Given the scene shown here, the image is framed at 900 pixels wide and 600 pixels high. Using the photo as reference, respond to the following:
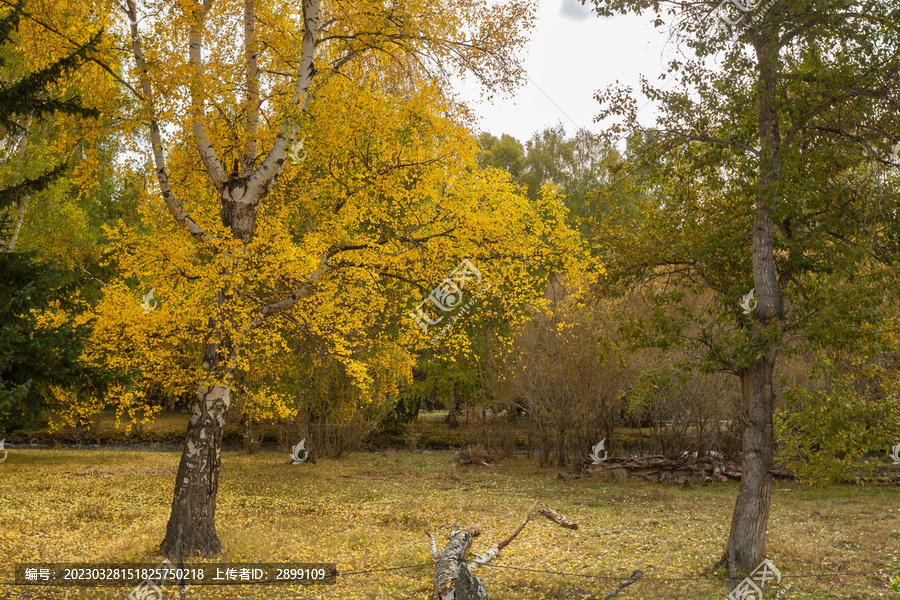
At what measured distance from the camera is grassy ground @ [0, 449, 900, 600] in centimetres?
810

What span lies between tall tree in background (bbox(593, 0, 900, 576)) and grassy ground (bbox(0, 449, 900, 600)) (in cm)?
162

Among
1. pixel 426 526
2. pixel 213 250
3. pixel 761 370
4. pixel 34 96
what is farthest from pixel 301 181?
pixel 761 370

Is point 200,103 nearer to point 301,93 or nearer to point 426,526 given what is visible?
point 301,93

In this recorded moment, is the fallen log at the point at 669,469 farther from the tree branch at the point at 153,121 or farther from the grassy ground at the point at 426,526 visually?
the tree branch at the point at 153,121

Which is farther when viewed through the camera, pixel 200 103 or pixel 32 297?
pixel 200 103

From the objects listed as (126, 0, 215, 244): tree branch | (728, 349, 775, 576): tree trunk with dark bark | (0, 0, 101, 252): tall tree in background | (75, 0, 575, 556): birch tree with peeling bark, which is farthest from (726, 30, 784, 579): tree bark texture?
(0, 0, 101, 252): tall tree in background

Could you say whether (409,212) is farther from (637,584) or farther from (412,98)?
(637,584)

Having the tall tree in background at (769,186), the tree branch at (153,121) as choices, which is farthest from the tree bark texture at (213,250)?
the tall tree in background at (769,186)

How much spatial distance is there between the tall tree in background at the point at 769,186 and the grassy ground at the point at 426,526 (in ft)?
5.30

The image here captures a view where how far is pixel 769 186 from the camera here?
8297 mm

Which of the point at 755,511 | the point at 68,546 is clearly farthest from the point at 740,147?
the point at 68,546

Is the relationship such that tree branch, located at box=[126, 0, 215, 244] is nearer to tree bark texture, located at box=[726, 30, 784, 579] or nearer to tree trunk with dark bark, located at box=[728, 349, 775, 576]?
tree bark texture, located at box=[726, 30, 784, 579]

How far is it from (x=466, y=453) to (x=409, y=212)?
14344mm

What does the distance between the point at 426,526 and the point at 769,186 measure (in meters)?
7.97
